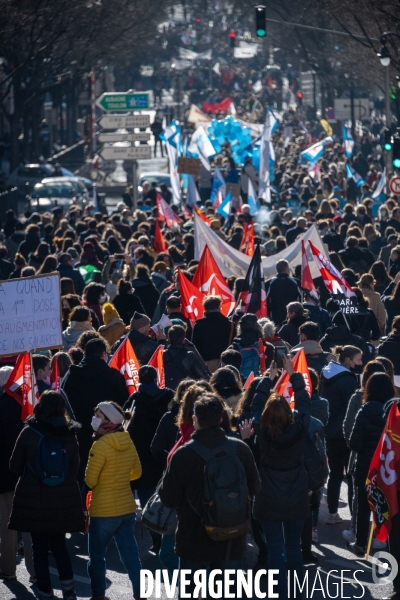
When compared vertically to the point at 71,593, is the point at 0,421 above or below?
above

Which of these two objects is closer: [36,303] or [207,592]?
[207,592]

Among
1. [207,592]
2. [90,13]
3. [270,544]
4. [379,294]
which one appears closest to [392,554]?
[270,544]

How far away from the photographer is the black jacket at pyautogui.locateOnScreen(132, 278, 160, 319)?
15.4 m

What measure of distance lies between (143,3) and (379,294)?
5130cm

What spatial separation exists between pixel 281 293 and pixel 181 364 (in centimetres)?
373

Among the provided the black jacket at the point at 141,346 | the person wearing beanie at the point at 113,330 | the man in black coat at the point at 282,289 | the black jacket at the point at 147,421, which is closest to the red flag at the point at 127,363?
the black jacket at the point at 141,346

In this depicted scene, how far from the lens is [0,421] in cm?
936

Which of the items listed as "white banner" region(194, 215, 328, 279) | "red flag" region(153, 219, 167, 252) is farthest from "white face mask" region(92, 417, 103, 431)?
"red flag" region(153, 219, 167, 252)

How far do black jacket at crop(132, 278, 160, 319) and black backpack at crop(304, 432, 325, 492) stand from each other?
669 cm

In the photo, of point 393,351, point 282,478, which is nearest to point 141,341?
point 393,351

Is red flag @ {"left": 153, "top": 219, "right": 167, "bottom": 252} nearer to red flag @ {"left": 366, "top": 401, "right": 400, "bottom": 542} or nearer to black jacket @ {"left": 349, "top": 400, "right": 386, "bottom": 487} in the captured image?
black jacket @ {"left": 349, "top": 400, "right": 386, "bottom": 487}

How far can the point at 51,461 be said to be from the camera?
8398 millimetres

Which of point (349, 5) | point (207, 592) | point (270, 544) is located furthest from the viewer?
point (349, 5)

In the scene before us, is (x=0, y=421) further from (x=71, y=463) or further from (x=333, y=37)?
(x=333, y=37)
